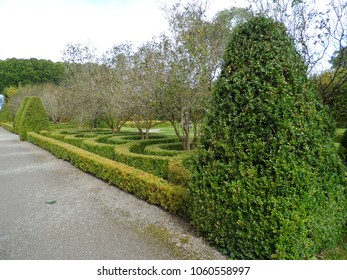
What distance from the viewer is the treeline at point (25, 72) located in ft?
144

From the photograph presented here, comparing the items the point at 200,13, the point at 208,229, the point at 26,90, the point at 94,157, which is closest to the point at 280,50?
the point at 208,229

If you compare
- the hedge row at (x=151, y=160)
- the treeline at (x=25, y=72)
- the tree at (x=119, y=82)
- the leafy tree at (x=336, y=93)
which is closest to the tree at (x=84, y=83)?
the tree at (x=119, y=82)

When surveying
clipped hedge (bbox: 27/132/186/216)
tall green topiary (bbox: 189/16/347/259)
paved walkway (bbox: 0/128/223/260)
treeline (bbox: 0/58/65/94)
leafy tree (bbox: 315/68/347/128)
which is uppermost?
treeline (bbox: 0/58/65/94)

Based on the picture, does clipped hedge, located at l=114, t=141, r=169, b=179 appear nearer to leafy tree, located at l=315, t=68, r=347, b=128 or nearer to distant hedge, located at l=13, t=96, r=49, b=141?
leafy tree, located at l=315, t=68, r=347, b=128

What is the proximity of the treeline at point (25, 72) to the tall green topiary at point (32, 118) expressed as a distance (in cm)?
2945

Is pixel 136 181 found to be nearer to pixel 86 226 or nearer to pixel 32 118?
pixel 86 226

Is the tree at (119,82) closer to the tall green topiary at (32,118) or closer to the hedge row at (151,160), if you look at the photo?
the hedge row at (151,160)

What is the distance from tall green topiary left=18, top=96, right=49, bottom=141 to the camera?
16844 mm

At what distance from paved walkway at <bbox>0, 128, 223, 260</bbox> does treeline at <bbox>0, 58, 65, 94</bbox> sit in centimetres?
4477

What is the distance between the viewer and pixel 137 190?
488 cm

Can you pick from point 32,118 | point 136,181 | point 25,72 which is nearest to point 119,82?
point 136,181

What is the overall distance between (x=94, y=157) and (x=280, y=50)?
6003 millimetres

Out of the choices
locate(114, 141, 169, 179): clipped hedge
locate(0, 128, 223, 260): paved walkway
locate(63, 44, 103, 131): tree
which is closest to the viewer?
locate(0, 128, 223, 260): paved walkway

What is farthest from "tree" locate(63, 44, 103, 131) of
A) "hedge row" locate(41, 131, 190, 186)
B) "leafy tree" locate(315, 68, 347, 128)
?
"leafy tree" locate(315, 68, 347, 128)
